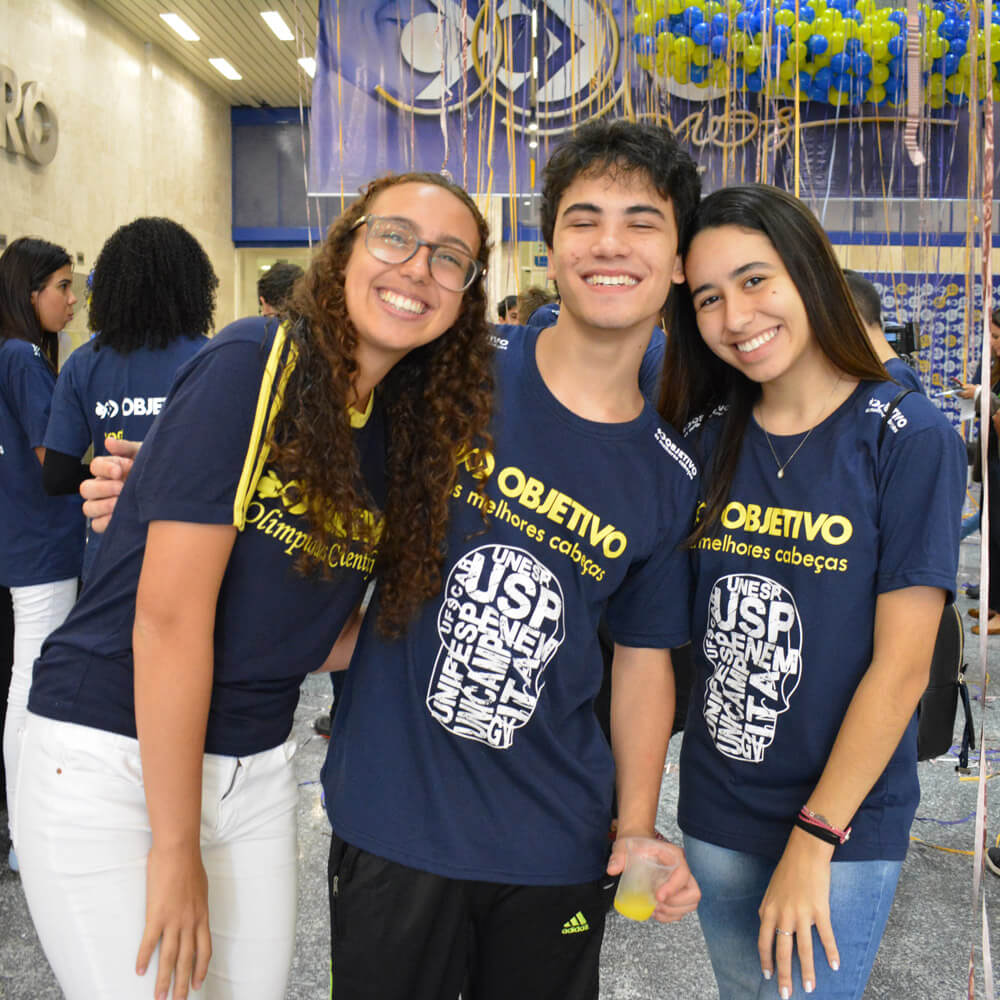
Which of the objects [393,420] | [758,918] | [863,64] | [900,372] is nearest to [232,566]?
[393,420]

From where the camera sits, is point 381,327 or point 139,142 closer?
point 381,327

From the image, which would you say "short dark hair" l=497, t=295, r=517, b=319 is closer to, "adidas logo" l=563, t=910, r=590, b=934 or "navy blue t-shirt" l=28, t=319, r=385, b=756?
"navy blue t-shirt" l=28, t=319, r=385, b=756

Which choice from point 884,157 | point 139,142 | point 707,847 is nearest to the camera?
point 707,847

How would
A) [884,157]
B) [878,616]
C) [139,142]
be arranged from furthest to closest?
[139,142], [884,157], [878,616]

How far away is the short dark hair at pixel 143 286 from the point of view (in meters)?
2.05

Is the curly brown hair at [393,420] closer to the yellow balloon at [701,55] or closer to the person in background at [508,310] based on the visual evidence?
the person in background at [508,310]

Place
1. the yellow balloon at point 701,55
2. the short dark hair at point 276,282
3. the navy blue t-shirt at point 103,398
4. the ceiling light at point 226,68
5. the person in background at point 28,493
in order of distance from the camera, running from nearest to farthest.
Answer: the navy blue t-shirt at point 103,398 → the person in background at point 28,493 → the short dark hair at point 276,282 → the yellow balloon at point 701,55 → the ceiling light at point 226,68

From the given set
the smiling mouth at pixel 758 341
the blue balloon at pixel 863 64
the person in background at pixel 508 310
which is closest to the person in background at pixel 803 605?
the smiling mouth at pixel 758 341

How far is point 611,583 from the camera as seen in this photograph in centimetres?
115

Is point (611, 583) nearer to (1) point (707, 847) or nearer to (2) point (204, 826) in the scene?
(1) point (707, 847)

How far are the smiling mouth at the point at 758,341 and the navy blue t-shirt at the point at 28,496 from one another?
1811 millimetres

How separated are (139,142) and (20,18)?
2404mm

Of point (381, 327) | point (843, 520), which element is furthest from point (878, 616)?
point (381, 327)

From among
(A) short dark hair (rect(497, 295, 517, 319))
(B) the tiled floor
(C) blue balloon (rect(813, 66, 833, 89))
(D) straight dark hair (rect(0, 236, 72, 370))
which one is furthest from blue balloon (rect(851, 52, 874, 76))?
(D) straight dark hair (rect(0, 236, 72, 370))
